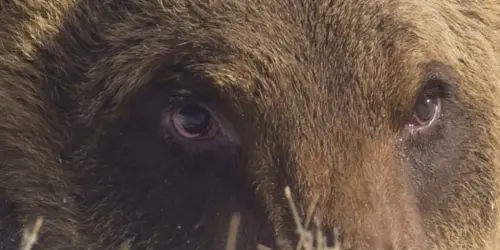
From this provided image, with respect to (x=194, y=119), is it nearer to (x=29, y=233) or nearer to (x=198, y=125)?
(x=198, y=125)

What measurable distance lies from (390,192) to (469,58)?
41.5 inches

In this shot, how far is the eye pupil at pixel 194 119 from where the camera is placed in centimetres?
512

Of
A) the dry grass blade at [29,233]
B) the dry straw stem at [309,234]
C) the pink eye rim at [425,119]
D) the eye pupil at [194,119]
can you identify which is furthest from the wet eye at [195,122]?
the pink eye rim at [425,119]

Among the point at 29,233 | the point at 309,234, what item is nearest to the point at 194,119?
the point at 309,234

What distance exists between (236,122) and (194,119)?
0.69 feet

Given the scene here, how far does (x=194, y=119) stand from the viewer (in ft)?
16.9

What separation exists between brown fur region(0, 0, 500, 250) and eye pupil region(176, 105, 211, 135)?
9 cm

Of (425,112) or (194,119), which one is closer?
(194,119)

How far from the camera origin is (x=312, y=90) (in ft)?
16.3

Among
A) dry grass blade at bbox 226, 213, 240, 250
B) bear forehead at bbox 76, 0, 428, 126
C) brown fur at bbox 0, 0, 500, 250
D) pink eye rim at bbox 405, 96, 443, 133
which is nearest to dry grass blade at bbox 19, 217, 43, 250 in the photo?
brown fur at bbox 0, 0, 500, 250

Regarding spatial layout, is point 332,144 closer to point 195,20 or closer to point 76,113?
point 195,20

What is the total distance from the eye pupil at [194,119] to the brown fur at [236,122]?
9 cm

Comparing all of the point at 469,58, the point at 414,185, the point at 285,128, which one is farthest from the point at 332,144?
the point at 469,58

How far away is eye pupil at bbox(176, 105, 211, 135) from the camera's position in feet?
16.8
